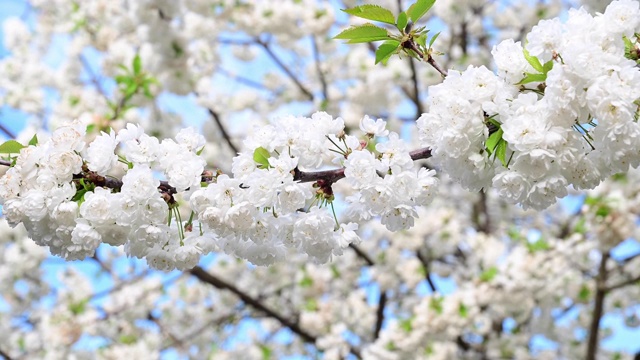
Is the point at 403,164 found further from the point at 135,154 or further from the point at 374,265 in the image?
the point at 374,265

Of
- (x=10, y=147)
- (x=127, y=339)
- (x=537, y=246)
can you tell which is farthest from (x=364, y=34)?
Answer: (x=127, y=339)

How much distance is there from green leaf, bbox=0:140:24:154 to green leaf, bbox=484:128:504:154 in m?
0.98

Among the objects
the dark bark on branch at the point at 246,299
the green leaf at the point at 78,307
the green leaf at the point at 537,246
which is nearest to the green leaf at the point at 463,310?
the green leaf at the point at 537,246

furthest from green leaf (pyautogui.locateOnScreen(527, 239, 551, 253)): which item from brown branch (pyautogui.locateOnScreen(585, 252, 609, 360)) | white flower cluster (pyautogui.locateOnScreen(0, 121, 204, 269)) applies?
white flower cluster (pyautogui.locateOnScreen(0, 121, 204, 269))

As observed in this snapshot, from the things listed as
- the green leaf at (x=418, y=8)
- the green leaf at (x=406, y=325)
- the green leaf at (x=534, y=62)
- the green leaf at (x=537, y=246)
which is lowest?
the green leaf at (x=418, y=8)

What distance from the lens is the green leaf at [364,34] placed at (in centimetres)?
125

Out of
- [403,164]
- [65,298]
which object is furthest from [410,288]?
[403,164]

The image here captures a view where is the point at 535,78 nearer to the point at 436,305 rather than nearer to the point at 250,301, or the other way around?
the point at 436,305

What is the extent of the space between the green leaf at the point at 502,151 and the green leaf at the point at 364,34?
0.32m

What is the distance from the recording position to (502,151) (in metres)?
1.17

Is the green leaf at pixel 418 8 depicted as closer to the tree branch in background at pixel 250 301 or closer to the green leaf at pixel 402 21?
the green leaf at pixel 402 21

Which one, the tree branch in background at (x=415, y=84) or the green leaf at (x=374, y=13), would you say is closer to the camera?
the green leaf at (x=374, y=13)

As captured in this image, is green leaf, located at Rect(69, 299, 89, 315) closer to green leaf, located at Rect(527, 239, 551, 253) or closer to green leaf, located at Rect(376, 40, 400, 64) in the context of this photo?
green leaf, located at Rect(527, 239, 551, 253)

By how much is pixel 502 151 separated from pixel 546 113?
0.35ft
